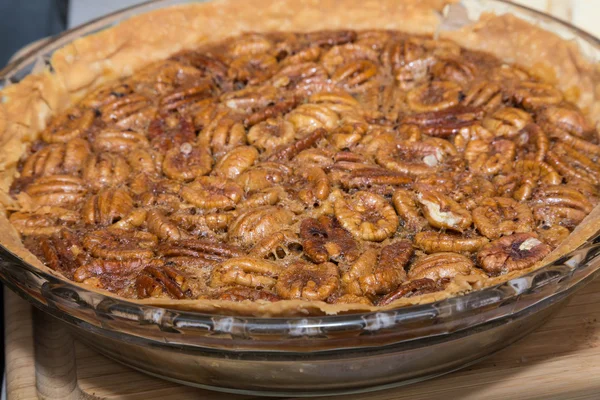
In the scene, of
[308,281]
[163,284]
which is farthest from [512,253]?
[163,284]

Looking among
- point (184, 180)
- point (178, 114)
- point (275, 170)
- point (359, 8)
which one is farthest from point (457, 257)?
point (359, 8)

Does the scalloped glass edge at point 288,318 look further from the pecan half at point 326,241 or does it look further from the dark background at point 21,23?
the dark background at point 21,23

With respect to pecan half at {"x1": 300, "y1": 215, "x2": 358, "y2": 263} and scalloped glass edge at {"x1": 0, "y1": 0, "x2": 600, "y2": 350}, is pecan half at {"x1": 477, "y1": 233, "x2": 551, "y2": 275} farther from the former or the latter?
pecan half at {"x1": 300, "y1": 215, "x2": 358, "y2": 263}

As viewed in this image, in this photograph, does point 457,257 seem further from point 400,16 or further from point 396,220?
point 400,16

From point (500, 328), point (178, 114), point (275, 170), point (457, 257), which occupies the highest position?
point (178, 114)

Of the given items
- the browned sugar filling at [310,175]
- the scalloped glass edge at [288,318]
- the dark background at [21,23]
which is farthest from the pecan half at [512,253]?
the dark background at [21,23]

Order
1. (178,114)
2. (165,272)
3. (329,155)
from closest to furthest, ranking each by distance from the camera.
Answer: (165,272)
(329,155)
(178,114)
